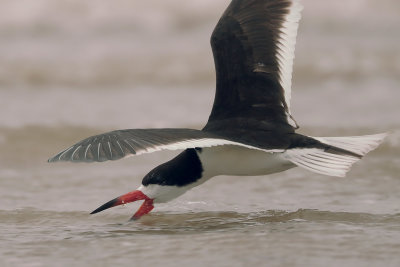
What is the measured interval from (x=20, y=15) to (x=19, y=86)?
366 centimetres

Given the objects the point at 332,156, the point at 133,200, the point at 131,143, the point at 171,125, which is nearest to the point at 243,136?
the point at 332,156

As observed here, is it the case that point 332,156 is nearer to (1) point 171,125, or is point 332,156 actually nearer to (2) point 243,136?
(2) point 243,136

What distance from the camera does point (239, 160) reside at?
5.06m

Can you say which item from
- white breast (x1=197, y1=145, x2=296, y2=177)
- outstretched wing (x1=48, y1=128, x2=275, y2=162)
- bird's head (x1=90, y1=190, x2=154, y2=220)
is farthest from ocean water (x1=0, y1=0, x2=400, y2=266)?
outstretched wing (x1=48, y1=128, x2=275, y2=162)

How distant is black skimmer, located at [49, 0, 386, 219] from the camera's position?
175 inches

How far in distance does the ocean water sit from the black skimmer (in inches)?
13.1

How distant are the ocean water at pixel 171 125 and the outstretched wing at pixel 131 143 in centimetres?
57

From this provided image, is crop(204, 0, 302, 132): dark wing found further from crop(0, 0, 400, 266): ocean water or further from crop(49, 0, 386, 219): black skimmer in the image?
crop(0, 0, 400, 266): ocean water

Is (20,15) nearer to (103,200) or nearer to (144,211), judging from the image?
(103,200)

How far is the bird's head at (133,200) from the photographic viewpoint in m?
5.10

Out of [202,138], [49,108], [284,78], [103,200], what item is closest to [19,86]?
[49,108]

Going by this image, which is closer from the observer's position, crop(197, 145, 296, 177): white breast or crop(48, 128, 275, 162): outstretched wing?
crop(48, 128, 275, 162): outstretched wing

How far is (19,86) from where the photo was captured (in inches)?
427

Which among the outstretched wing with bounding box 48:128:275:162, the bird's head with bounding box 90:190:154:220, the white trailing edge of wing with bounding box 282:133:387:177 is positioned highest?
the outstretched wing with bounding box 48:128:275:162
